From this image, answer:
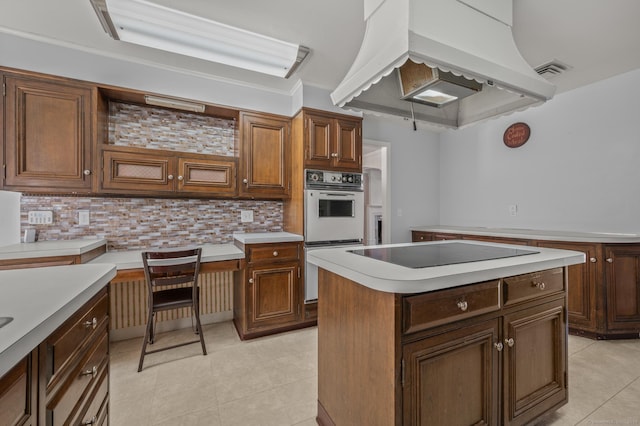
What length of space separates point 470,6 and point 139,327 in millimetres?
3498

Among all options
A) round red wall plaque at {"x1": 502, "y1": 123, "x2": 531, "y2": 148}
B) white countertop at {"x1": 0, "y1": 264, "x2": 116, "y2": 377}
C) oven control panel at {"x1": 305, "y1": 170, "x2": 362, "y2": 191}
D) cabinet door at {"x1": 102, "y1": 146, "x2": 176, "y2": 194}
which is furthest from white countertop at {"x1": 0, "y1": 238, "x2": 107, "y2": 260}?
round red wall plaque at {"x1": 502, "y1": 123, "x2": 531, "y2": 148}

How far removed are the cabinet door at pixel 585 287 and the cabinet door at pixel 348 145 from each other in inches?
83.7

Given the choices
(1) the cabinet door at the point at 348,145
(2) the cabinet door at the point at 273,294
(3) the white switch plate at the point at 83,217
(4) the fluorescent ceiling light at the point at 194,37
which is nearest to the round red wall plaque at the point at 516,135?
(1) the cabinet door at the point at 348,145

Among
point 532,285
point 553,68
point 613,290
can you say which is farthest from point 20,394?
point 553,68

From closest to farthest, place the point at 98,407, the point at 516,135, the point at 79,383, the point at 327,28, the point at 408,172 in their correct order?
the point at 79,383, the point at 98,407, the point at 327,28, the point at 516,135, the point at 408,172

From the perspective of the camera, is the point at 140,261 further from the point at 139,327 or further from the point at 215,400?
the point at 215,400

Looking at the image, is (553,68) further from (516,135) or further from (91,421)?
Result: (91,421)

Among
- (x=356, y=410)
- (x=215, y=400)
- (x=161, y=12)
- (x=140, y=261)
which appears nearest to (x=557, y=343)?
(x=356, y=410)

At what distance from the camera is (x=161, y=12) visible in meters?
1.86

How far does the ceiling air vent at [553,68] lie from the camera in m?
2.49

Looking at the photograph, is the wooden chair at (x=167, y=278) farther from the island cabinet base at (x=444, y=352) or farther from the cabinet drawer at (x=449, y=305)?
the cabinet drawer at (x=449, y=305)

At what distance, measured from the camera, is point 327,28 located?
6.73ft

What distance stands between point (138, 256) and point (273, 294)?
3.95 ft

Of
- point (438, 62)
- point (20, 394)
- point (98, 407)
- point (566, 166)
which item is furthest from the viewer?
point (566, 166)
